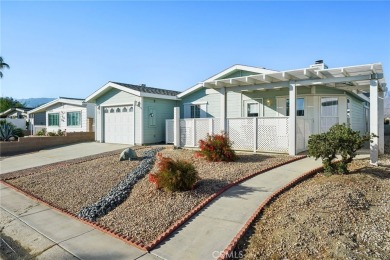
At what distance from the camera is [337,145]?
6566 mm

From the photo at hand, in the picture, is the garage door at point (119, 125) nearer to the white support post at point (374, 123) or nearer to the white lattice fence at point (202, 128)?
the white lattice fence at point (202, 128)

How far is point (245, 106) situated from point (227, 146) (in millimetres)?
6292

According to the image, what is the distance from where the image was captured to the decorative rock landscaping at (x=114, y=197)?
5821 millimetres

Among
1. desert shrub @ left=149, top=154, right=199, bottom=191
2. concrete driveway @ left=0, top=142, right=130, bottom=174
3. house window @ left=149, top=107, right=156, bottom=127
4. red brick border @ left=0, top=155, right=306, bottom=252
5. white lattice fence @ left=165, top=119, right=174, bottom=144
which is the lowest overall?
red brick border @ left=0, top=155, right=306, bottom=252

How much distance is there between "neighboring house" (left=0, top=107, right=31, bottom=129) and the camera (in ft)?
97.4

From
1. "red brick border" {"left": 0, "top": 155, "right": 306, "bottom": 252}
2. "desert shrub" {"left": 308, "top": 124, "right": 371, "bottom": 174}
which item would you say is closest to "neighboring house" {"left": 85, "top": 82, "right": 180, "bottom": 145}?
"red brick border" {"left": 0, "top": 155, "right": 306, "bottom": 252}

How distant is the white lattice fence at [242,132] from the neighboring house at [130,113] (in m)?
6.04

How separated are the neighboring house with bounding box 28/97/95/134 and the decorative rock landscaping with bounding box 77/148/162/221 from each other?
522 inches

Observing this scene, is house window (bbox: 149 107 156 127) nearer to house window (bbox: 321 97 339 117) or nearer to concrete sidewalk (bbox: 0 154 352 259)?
concrete sidewalk (bbox: 0 154 352 259)

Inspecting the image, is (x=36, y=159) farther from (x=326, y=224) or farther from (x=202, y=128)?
(x=326, y=224)

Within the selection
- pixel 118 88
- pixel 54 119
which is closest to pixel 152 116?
pixel 118 88

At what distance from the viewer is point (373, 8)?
8.73 m

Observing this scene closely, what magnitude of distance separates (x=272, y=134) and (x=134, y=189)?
249 inches

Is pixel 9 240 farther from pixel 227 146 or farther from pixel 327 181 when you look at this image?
pixel 327 181
